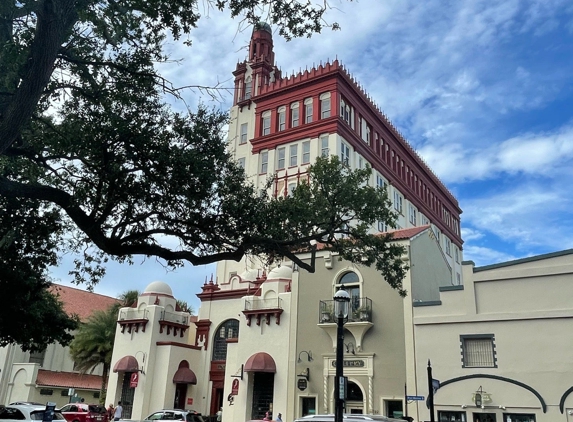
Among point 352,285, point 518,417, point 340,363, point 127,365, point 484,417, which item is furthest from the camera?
point 127,365

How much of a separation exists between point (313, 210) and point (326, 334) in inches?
441

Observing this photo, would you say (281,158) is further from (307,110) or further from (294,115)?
(307,110)

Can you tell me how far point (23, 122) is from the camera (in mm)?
8898

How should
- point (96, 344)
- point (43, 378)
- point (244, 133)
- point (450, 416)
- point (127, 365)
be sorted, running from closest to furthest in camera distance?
point (450, 416)
point (127, 365)
point (96, 344)
point (43, 378)
point (244, 133)

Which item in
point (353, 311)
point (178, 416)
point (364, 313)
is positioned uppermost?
point (353, 311)

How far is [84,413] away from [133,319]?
21.6 feet

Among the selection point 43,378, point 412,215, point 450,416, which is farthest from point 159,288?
point 412,215

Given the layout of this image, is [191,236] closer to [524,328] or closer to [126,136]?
[126,136]

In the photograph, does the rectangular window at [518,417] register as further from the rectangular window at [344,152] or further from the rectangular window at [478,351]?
the rectangular window at [344,152]

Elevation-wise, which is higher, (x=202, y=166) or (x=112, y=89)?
(x=112, y=89)

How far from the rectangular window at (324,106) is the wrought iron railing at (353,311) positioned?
66.3ft

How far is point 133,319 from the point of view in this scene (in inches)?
1298

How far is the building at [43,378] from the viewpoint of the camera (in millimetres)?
39906

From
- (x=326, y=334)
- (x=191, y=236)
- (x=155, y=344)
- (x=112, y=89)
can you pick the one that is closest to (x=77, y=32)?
(x=112, y=89)
